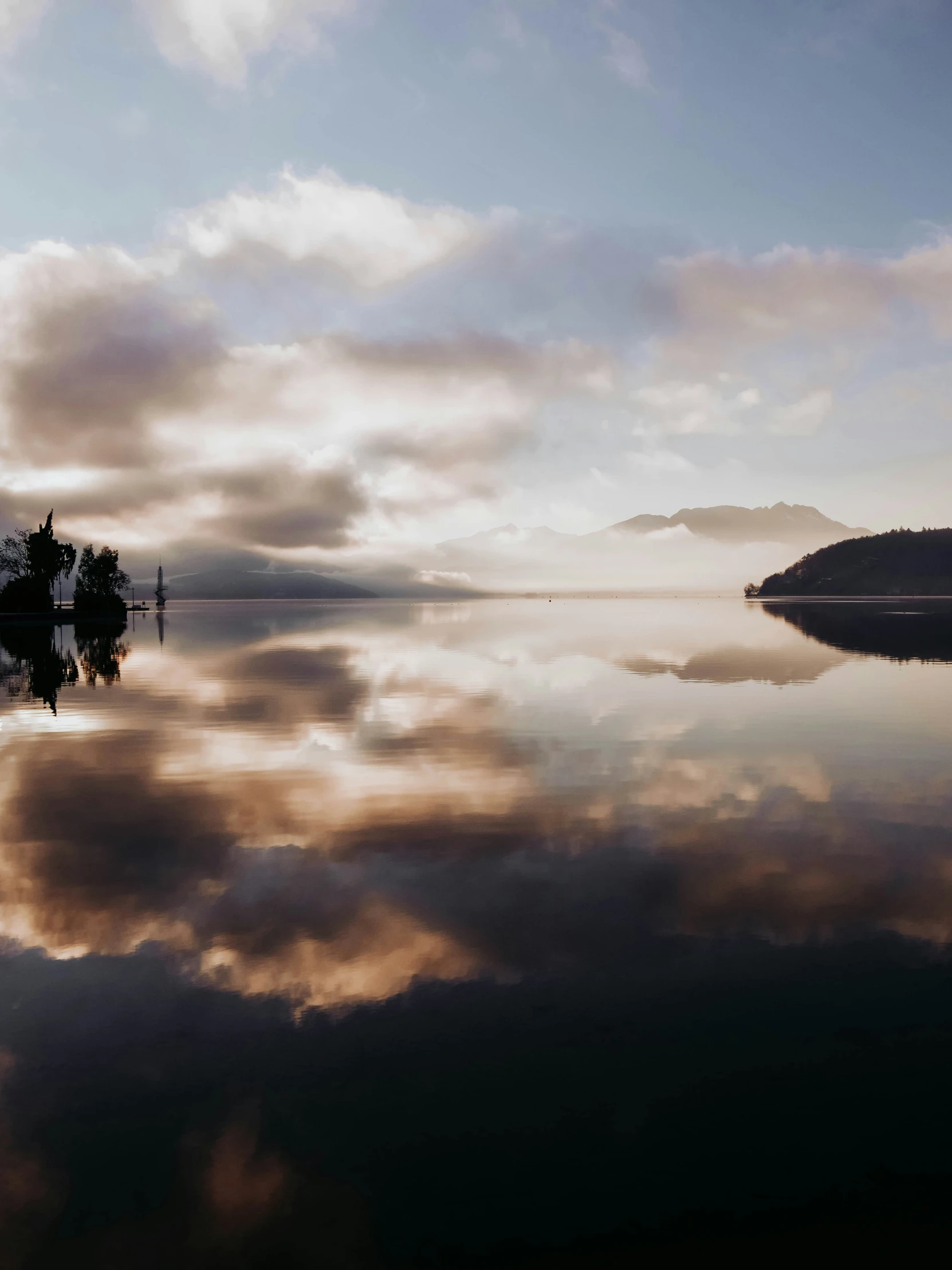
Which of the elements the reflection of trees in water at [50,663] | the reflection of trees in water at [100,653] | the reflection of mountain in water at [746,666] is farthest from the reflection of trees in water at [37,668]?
the reflection of mountain in water at [746,666]

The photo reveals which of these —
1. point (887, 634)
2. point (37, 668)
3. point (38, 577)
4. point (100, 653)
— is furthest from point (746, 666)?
point (38, 577)

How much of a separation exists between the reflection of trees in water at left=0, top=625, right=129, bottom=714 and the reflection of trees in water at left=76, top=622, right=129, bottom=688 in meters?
0.03

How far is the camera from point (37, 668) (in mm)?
44062

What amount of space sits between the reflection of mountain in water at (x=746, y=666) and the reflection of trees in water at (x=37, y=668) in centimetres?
2581

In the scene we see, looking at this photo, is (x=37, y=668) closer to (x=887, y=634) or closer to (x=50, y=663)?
(x=50, y=663)

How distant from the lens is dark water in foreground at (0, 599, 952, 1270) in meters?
4.97

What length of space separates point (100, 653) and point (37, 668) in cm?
→ 1283

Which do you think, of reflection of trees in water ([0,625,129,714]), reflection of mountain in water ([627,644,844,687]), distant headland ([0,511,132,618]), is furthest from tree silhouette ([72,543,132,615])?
reflection of mountain in water ([627,644,844,687])

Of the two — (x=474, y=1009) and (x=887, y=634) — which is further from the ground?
(x=887, y=634)

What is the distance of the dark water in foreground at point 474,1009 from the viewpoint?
4973 mm

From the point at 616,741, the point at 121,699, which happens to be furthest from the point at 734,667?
the point at 121,699

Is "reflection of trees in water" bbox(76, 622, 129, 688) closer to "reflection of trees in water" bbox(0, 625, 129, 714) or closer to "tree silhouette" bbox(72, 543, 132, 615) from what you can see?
"reflection of trees in water" bbox(0, 625, 129, 714)

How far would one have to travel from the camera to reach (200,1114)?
582cm

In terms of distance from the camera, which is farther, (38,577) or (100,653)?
(38,577)
